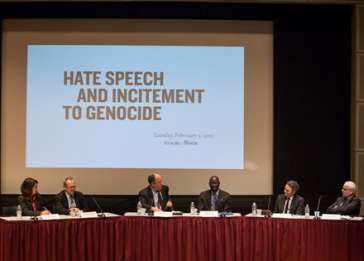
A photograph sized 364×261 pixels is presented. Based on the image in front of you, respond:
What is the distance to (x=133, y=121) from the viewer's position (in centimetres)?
807

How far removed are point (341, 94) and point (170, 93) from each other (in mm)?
2495

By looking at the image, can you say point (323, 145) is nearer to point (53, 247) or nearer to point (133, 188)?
point (133, 188)

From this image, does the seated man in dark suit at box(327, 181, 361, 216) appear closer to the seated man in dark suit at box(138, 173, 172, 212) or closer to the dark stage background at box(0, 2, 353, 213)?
the dark stage background at box(0, 2, 353, 213)

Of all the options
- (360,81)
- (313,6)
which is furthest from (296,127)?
(313,6)

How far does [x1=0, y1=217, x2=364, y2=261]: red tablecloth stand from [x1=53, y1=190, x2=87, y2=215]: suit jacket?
0.76m

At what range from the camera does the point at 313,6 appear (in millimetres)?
8172

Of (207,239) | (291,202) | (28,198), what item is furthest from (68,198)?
(291,202)

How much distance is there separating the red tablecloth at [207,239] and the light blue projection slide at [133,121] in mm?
2528

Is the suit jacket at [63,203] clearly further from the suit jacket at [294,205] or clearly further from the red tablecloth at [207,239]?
the suit jacket at [294,205]

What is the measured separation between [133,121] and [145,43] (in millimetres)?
1151

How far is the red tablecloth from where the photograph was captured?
544 centimetres

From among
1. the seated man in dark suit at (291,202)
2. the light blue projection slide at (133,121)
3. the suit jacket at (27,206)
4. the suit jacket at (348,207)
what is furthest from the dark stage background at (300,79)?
the suit jacket at (27,206)

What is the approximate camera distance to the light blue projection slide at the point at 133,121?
26.4 ft

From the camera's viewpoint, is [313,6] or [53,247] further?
[313,6]
